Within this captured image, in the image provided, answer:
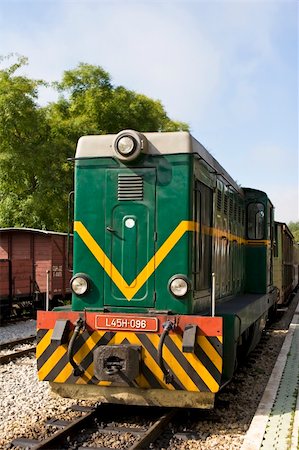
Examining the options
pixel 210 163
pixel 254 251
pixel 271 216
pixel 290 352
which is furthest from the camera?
pixel 271 216

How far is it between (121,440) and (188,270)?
1.77 metres

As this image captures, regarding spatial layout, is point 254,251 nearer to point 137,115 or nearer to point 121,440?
point 121,440

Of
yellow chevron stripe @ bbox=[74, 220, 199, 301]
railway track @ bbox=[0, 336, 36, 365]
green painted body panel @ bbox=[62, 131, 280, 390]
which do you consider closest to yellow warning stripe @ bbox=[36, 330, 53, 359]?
green painted body panel @ bbox=[62, 131, 280, 390]

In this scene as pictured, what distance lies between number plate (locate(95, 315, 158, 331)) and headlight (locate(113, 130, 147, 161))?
1657 mm

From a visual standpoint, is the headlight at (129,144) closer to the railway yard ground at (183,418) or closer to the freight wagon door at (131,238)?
the freight wagon door at (131,238)

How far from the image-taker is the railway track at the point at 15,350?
8.39 meters

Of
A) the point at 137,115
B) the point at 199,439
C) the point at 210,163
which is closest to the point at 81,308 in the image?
the point at 199,439

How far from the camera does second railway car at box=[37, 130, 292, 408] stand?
532 centimetres

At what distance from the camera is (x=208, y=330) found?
5316 mm

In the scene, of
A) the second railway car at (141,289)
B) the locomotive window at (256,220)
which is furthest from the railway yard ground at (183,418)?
the locomotive window at (256,220)

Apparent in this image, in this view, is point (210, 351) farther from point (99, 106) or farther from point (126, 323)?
point (99, 106)

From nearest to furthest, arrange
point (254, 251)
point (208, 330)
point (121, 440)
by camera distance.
A: point (121, 440) → point (208, 330) → point (254, 251)

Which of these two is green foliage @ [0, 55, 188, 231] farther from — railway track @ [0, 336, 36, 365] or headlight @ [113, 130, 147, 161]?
headlight @ [113, 130, 147, 161]

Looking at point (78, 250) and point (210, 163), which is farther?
point (210, 163)
